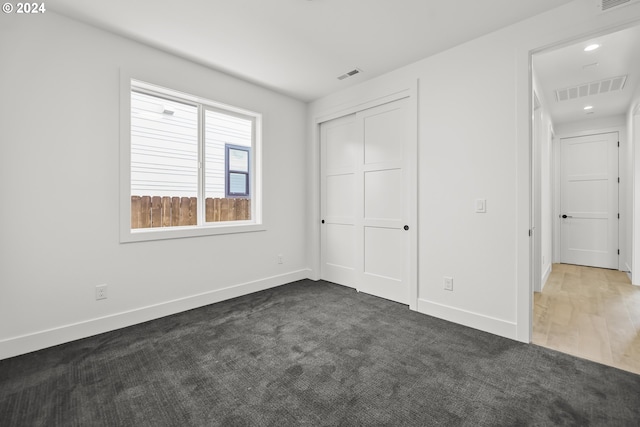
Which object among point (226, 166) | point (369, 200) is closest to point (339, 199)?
point (369, 200)

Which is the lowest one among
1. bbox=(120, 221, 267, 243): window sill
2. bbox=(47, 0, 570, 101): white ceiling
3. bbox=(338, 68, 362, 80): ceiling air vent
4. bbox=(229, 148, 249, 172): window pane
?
bbox=(120, 221, 267, 243): window sill

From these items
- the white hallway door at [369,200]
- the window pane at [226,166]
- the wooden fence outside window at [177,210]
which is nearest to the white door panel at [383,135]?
the white hallway door at [369,200]

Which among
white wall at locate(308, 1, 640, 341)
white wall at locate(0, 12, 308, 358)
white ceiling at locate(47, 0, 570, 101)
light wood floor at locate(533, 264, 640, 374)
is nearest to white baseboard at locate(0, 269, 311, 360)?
white wall at locate(0, 12, 308, 358)

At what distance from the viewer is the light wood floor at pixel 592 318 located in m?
2.28

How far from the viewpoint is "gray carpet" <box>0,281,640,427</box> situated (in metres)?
Result: 1.58

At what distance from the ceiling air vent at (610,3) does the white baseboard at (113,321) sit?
407cm

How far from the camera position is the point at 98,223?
2.59 metres

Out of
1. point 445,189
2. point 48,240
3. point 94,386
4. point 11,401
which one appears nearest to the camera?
point 11,401

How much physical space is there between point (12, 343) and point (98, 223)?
3.41 ft

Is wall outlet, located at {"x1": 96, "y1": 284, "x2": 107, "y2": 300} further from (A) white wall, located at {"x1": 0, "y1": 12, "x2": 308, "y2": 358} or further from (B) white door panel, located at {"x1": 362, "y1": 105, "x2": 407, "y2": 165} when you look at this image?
(B) white door panel, located at {"x1": 362, "y1": 105, "x2": 407, "y2": 165}

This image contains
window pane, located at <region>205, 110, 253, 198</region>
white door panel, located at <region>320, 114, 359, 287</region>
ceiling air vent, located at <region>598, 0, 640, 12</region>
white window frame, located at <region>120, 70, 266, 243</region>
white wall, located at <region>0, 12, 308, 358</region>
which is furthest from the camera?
white door panel, located at <region>320, 114, 359, 287</region>

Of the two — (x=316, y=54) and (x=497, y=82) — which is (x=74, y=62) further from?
(x=497, y=82)

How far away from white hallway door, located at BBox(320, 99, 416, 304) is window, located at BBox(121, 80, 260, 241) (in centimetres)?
110

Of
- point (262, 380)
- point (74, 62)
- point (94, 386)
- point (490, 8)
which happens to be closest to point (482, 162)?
point (490, 8)
